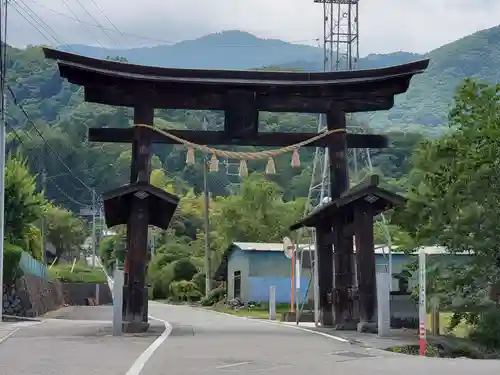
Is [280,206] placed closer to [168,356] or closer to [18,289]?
[18,289]

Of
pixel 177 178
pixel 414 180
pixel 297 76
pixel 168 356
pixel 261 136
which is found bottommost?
pixel 168 356

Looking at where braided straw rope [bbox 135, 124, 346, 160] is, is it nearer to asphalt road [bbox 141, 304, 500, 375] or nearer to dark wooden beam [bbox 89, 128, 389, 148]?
dark wooden beam [bbox 89, 128, 389, 148]

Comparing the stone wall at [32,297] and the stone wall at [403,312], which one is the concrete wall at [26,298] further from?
the stone wall at [403,312]

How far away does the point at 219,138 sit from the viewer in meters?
22.5

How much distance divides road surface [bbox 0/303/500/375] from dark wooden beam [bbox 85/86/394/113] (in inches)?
258

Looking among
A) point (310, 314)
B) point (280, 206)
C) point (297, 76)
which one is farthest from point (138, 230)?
point (280, 206)

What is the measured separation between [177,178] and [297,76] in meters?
95.1

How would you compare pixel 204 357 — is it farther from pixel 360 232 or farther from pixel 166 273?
pixel 166 273

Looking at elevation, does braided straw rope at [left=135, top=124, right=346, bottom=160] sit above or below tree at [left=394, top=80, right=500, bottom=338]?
above

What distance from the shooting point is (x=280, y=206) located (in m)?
67.0

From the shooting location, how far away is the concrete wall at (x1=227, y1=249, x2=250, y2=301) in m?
52.1

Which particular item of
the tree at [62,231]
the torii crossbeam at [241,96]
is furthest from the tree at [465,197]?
the tree at [62,231]

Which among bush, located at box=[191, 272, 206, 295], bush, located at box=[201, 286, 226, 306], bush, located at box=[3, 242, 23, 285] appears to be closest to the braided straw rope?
bush, located at box=[3, 242, 23, 285]

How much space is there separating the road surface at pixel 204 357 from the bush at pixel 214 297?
40.2 metres
